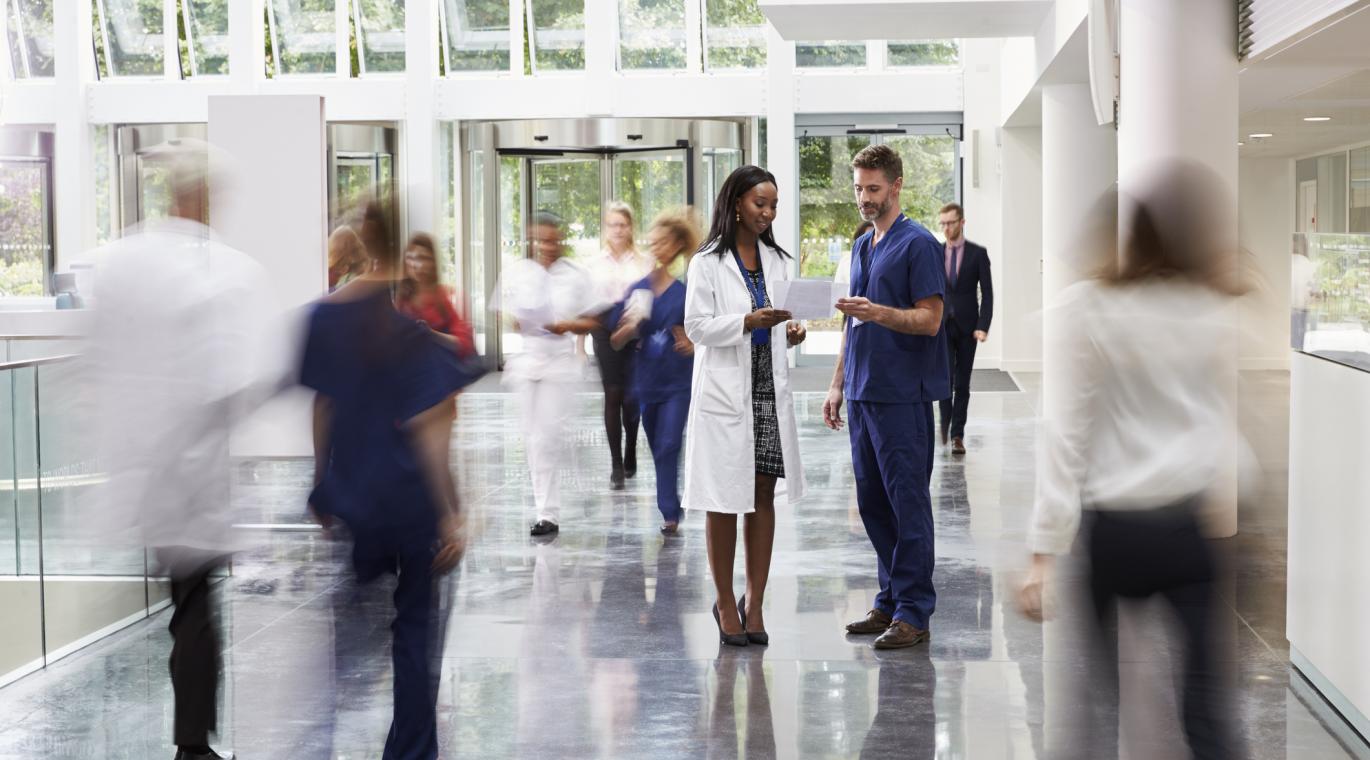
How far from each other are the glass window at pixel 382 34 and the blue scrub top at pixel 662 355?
13317 mm

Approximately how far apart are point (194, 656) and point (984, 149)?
657 inches

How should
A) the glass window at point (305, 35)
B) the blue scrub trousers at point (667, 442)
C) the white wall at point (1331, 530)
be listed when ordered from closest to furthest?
the white wall at point (1331, 530) < the blue scrub trousers at point (667, 442) < the glass window at point (305, 35)

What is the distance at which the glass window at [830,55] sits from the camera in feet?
65.4

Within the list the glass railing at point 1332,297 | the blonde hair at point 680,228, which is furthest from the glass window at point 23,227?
the glass railing at point 1332,297

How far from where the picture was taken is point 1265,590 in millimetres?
6492

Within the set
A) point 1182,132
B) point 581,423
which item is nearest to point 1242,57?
point 1182,132

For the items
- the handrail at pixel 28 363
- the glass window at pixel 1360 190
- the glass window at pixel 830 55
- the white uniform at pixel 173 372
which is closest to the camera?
the white uniform at pixel 173 372

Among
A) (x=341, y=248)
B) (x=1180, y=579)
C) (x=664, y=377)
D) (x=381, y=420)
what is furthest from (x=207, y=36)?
(x=1180, y=579)

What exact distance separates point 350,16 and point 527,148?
3447 mm

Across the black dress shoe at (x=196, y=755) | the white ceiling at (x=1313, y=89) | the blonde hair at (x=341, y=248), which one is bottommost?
the black dress shoe at (x=196, y=755)

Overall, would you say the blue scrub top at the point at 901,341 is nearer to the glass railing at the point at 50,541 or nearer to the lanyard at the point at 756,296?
the lanyard at the point at 756,296

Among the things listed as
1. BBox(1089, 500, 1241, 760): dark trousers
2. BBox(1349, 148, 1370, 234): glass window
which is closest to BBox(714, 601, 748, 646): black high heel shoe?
BBox(1089, 500, 1241, 760): dark trousers

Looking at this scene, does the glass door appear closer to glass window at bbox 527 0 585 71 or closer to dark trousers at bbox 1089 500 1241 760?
glass window at bbox 527 0 585 71

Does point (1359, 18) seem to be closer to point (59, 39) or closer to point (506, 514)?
point (506, 514)
